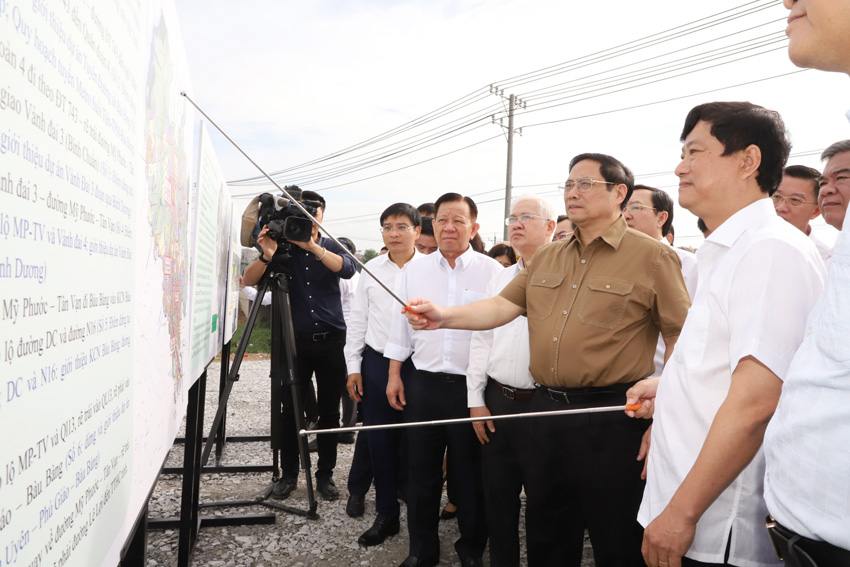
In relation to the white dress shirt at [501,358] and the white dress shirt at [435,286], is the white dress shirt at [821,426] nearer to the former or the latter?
the white dress shirt at [501,358]

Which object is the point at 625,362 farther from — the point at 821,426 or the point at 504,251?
the point at 504,251

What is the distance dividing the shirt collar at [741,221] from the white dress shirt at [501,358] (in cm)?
127

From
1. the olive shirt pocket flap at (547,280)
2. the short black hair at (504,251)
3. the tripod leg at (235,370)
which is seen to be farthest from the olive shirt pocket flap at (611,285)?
the short black hair at (504,251)

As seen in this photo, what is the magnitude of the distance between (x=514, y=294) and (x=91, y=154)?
1993 millimetres

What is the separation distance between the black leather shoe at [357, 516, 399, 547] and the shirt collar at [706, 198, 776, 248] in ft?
8.80

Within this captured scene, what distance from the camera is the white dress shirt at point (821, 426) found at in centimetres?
97

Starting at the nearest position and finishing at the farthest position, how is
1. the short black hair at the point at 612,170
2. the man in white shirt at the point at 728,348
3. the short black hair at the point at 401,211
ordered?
the man in white shirt at the point at 728,348
the short black hair at the point at 612,170
the short black hair at the point at 401,211

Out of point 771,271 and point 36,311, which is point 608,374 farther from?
point 36,311

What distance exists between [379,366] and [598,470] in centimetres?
194

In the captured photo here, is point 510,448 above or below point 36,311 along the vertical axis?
below

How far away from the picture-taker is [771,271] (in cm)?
144

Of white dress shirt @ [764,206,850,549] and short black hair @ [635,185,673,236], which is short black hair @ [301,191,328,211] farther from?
white dress shirt @ [764,206,850,549]

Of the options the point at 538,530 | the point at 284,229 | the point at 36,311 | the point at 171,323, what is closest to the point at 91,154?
the point at 36,311

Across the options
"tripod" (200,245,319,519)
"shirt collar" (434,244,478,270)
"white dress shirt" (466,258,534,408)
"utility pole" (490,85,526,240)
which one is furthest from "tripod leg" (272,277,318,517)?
"utility pole" (490,85,526,240)
